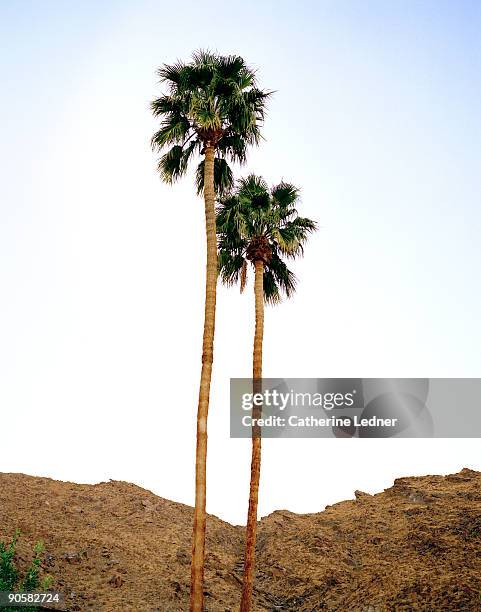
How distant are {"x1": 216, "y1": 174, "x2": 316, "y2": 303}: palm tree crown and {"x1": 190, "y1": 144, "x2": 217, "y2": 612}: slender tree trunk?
11.9ft

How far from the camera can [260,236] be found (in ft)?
88.7

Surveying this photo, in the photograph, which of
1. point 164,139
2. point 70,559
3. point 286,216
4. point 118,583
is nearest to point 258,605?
point 118,583

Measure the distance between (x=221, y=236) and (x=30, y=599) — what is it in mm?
15734

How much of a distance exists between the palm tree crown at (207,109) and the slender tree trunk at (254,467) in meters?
5.74

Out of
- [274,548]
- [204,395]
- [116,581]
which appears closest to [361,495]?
[274,548]

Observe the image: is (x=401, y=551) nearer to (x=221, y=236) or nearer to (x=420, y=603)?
(x=420, y=603)

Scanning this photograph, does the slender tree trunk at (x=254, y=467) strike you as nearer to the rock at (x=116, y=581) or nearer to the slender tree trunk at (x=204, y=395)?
the slender tree trunk at (x=204, y=395)

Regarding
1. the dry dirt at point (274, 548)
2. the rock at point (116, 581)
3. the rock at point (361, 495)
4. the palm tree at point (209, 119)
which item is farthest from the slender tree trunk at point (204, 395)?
the rock at point (361, 495)

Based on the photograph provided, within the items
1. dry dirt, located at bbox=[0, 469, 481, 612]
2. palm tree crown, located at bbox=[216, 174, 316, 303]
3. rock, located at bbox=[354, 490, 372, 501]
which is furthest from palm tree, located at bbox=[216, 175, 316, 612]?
rock, located at bbox=[354, 490, 372, 501]

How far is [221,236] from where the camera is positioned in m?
27.4

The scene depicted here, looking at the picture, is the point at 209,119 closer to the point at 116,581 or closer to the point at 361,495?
the point at 116,581

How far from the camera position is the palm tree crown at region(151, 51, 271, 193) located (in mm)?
23297

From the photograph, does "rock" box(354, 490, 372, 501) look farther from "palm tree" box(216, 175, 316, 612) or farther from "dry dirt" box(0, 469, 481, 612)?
"palm tree" box(216, 175, 316, 612)

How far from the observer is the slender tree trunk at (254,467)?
77.4 feet
